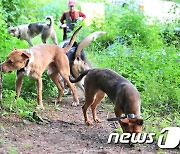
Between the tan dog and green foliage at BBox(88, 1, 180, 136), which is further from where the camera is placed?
green foliage at BBox(88, 1, 180, 136)

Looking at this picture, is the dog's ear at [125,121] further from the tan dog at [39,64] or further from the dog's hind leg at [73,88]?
the dog's hind leg at [73,88]

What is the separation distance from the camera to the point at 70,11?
15312 mm

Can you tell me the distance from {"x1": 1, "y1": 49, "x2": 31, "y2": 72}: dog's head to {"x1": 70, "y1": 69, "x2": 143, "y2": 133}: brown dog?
1063 millimetres

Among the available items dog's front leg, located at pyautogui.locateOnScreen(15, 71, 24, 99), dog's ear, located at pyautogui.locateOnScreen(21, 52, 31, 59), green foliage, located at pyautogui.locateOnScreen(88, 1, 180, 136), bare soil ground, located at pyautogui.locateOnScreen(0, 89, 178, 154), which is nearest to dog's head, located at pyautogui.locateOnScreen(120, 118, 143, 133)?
bare soil ground, located at pyautogui.locateOnScreen(0, 89, 178, 154)

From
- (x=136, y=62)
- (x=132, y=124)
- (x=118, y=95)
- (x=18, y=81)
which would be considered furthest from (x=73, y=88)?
(x=132, y=124)

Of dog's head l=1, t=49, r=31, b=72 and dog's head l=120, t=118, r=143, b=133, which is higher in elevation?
dog's head l=1, t=49, r=31, b=72

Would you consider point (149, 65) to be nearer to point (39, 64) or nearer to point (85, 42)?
point (85, 42)

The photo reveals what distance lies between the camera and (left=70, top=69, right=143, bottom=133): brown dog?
5.52 metres

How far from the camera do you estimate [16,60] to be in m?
7.35

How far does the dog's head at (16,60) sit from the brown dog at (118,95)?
1063mm

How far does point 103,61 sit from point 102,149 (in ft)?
16.8

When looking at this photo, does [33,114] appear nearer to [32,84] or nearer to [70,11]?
[32,84]

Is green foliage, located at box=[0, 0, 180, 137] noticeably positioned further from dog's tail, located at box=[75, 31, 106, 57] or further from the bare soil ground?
dog's tail, located at box=[75, 31, 106, 57]

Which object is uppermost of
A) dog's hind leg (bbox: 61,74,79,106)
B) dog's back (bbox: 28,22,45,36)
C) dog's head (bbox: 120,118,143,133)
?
dog's head (bbox: 120,118,143,133)
